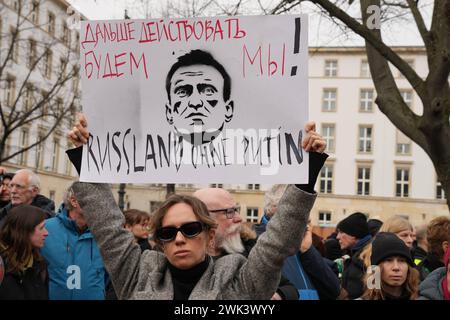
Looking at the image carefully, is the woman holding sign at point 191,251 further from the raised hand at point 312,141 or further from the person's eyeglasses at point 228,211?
the person's eyeglasses at point 228,211

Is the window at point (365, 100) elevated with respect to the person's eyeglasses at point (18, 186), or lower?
elevated

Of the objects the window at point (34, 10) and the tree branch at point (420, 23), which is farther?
the window at point (34, 10)

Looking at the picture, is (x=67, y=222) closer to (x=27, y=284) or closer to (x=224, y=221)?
(x=27, y=284)

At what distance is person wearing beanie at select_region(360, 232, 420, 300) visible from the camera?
142 inches

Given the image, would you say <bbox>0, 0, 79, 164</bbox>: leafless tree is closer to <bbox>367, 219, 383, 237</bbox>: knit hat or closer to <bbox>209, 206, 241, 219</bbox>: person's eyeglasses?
<bbox>367, 219, 383, 237</bbox>: knit hat

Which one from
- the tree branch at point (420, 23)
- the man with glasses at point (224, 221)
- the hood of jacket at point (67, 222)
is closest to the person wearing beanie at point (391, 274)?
the man with glasses at point (224, 221)

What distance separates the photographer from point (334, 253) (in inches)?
265

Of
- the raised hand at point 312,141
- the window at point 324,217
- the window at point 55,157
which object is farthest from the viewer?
the window at point 324,217

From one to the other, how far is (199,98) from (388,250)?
1640mm

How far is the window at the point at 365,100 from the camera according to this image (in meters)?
54.0

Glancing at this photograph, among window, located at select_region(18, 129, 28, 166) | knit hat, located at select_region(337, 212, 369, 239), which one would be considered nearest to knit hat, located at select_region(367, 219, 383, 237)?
knit hat, located at select_region(337, 212, 369, 239)

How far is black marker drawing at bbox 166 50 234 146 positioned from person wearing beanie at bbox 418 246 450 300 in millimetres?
1536

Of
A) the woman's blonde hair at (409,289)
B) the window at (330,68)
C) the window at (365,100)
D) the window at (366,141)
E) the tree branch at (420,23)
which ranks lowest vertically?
the woman's blonde hair at (409,289)

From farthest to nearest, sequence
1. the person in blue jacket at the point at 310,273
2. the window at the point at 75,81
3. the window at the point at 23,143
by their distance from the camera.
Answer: the window at the point at 23,143 → the window at the point at 75,81 → the person in blue jacket at the point at 310,273
